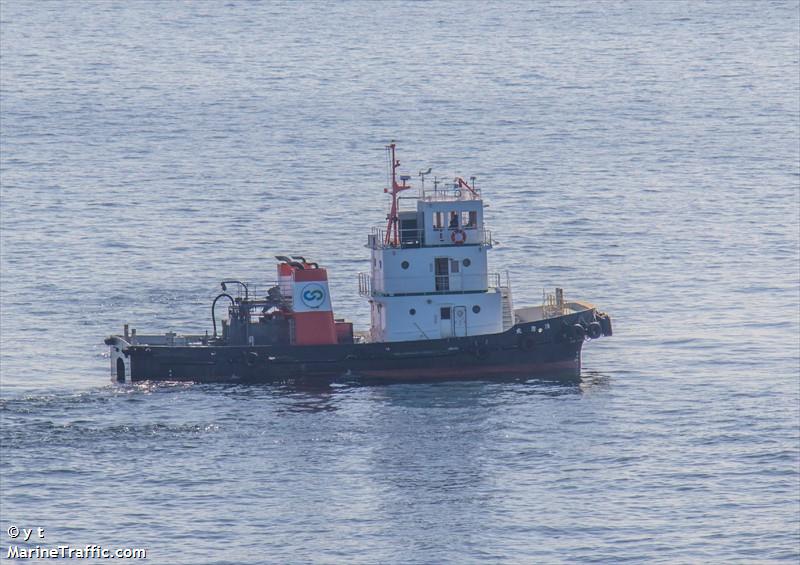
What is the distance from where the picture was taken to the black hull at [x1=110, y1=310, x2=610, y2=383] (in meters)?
70.8

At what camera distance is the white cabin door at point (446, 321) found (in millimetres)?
72062

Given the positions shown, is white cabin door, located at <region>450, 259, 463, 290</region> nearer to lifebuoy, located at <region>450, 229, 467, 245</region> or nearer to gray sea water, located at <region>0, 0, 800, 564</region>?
lifebuoy, located at <region>450, 229, 467, 245</region>

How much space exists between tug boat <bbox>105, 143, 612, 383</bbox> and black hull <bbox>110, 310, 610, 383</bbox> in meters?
0.04

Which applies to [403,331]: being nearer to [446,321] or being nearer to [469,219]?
[446,321]

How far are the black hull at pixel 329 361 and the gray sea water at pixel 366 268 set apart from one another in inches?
42.5

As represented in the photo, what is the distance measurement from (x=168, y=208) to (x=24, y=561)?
2315 inches

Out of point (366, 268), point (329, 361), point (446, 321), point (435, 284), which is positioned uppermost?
point (366, 268)

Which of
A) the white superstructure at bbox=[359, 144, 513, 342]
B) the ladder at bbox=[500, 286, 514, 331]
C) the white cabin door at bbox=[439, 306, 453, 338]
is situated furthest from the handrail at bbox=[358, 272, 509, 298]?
the ladder at bbox=[500, 286, 514, 331]

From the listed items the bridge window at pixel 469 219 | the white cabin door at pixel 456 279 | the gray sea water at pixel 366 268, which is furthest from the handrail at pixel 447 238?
the gray sea water at pixel 366 268

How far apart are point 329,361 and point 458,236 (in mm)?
6612

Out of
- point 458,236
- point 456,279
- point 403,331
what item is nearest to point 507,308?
point 456,279

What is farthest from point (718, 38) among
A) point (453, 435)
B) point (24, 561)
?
point (24, 561)

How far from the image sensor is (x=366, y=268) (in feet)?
300

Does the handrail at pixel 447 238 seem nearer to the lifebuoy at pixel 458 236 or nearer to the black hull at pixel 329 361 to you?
the lifebuoy at pixel 458 236
